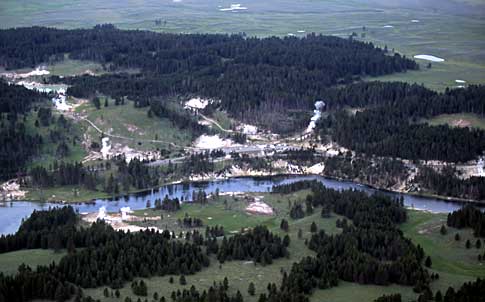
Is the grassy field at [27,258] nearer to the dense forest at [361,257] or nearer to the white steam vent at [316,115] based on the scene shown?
the dense forest at [361,257]

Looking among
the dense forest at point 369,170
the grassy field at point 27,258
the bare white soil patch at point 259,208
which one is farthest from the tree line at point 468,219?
the grassy field at point 27,258

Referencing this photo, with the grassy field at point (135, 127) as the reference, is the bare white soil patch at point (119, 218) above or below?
below

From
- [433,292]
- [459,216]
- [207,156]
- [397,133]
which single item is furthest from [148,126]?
[433,292]

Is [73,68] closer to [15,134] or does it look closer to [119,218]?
[15,134]

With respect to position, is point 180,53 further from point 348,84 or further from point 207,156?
point 207,156

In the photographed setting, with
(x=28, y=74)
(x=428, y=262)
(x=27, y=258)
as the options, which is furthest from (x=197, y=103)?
(x=428, y=262)
